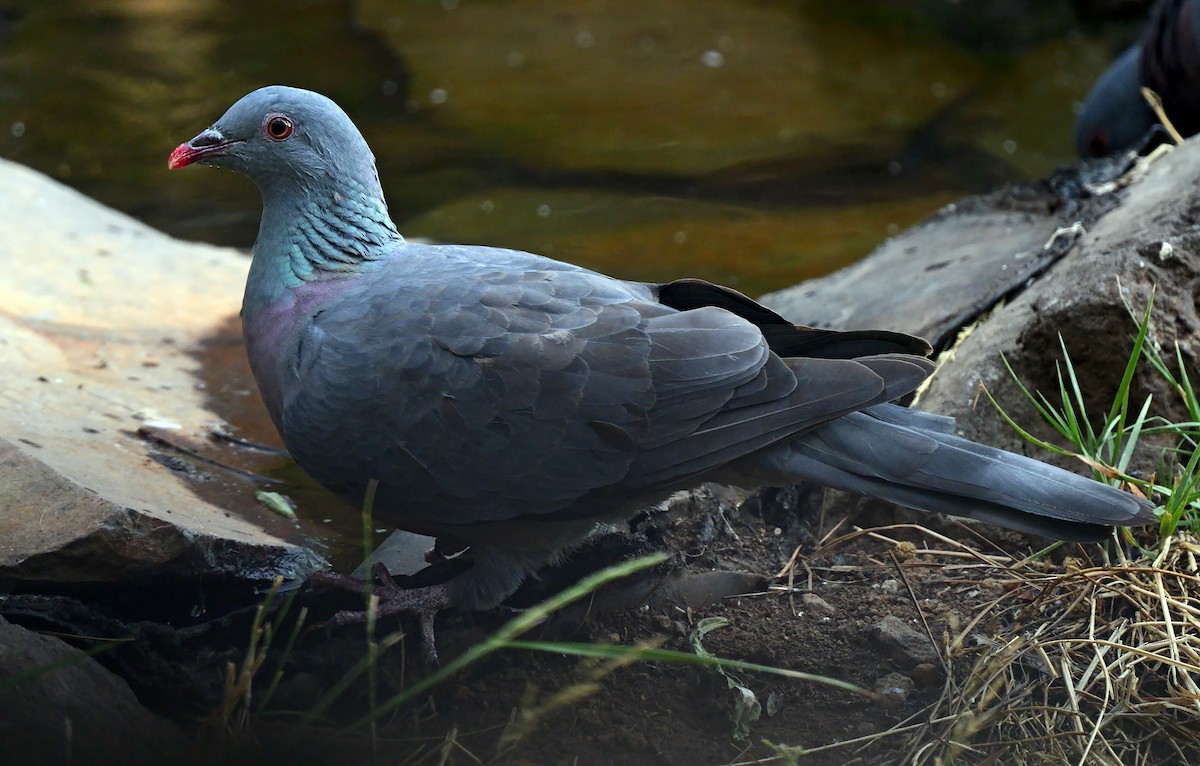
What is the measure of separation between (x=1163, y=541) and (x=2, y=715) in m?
2.40

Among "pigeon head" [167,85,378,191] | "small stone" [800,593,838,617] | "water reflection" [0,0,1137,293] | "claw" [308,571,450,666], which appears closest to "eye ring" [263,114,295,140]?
"pigeon head" [167,85,378,191]

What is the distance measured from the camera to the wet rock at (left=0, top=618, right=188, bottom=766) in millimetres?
2021

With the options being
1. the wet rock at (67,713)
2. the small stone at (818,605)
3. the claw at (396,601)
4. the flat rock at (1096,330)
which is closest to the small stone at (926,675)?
the small stone at (818,605)

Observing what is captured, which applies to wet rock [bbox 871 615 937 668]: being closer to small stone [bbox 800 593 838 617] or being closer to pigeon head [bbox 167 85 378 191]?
small stone [bbox 800 593 838 617]

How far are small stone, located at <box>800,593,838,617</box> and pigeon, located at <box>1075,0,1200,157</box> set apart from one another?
3508 millimetres

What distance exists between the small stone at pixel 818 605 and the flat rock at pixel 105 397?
1.20 meters

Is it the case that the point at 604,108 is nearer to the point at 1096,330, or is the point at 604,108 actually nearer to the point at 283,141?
the point at 283,141

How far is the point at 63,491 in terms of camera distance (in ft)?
8.42

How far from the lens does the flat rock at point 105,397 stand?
2.50 meters

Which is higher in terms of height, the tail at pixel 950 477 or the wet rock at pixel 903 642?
the tail at pixel 950 477

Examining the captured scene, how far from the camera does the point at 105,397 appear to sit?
142 inches

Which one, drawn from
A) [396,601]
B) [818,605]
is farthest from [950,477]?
[396,601]

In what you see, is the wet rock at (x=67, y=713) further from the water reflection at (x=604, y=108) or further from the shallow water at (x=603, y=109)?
the water reflection at (x=604, y=108)

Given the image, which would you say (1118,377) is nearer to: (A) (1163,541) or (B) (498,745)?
(A) (1163,541)
